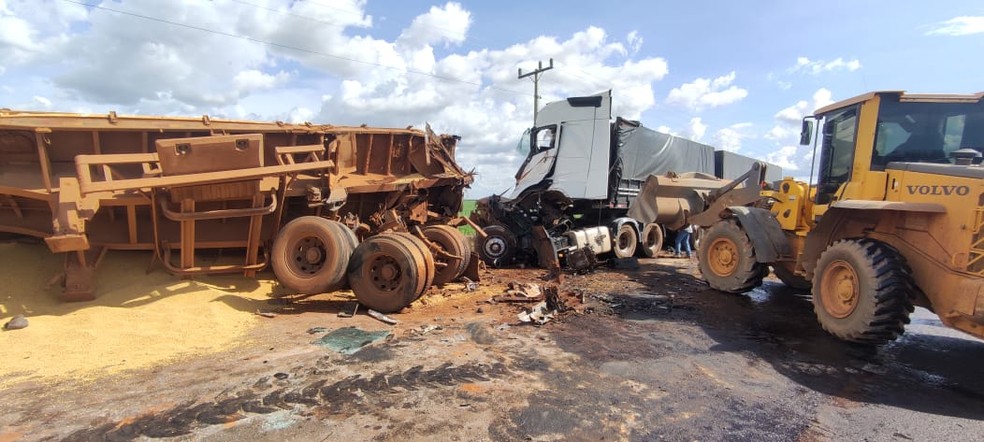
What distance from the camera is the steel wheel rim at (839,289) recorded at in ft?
16.6

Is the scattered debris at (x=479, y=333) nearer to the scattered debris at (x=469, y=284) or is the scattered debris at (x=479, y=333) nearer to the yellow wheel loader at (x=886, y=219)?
the scattered debris at (x=469, y=284)

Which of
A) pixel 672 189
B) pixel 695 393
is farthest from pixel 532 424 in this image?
pixel 672 189

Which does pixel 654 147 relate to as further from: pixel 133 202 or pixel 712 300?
pixel 133 202

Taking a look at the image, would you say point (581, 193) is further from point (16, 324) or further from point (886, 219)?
point (16, 324)

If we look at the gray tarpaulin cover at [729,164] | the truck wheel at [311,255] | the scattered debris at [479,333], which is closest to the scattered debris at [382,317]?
the truck wheel at [311,255]

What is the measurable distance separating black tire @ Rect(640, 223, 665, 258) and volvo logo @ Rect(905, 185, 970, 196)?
296 inches

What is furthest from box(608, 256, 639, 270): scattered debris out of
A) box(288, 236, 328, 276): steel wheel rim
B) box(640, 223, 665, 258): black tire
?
box(288, 236, 328, 276): steel wheel rim

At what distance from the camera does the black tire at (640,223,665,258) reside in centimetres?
1248

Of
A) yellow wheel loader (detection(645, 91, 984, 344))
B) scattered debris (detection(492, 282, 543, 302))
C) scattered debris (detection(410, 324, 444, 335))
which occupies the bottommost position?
scattered debris (detection(410, 324, 444, 335))

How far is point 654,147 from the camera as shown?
1249 centimetres

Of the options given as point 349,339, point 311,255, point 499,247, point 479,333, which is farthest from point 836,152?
point 311,255

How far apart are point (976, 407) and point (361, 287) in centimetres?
590

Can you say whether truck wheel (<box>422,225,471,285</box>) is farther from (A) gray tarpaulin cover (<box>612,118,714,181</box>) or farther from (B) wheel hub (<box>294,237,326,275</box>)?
(A) gray tarpaulin cover (<box>612,118,714,181</box>)

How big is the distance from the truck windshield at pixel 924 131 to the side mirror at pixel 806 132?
2.66 feet
